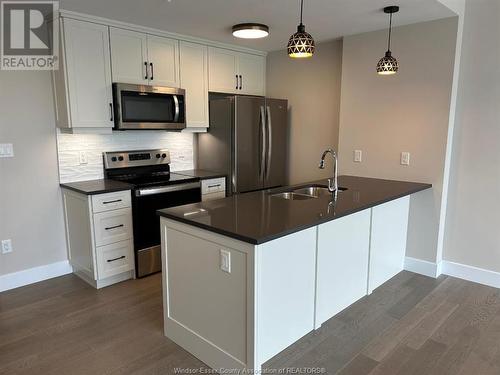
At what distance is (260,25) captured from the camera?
131 inches

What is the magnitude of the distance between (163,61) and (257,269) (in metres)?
2.63

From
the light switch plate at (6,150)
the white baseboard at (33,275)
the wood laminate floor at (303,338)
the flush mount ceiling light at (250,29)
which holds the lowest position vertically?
the wood laminate floor at (303,338)

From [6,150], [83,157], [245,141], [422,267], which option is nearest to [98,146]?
[83,157]

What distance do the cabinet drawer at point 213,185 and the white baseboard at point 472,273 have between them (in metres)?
2.35

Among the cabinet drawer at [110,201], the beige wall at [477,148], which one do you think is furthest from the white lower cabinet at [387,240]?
the cabinet drawer at [110,201]

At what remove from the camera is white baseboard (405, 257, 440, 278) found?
3.48 metres

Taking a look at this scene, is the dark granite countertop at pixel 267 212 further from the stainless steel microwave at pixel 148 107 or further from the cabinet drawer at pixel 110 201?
the stainless steel microwave at pixel 148 107

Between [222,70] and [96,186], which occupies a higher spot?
[222,70]

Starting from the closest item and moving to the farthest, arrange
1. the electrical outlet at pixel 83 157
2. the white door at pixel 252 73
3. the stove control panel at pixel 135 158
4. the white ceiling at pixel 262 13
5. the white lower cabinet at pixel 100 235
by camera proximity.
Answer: the white ceiling at pixel 262 13 → the white lower cabinet at pixel 100 235 → the electrical outlet at pixel 83 157 → the stove control panel at pixel 135 158 → the white door at pixel 252 73

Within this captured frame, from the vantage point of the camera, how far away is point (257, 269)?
6.13 feet

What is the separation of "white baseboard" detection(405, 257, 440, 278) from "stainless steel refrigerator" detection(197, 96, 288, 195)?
172 centimetres

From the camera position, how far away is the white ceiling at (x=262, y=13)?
2789 mm

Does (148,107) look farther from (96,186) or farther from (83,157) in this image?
(96,186)

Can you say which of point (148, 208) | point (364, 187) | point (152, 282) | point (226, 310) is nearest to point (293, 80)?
point (364, 187)
